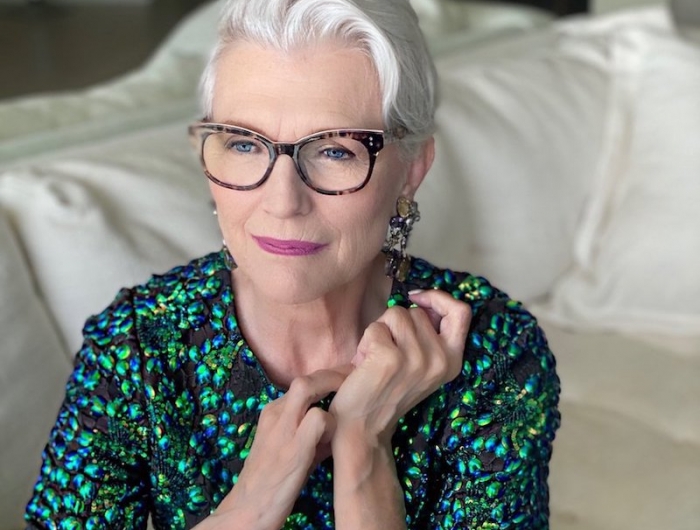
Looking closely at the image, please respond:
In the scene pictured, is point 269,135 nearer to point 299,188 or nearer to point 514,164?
point 299,188

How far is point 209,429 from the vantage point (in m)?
1.07

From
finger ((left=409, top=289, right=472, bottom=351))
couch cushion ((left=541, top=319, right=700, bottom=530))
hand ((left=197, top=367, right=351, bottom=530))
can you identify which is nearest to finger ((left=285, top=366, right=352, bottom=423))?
hand ((left=197, top=367, right=351, bottom=530))

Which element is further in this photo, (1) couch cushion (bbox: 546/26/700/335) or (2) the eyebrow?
(1) couch cushion (bbox: 546/26/700/335)

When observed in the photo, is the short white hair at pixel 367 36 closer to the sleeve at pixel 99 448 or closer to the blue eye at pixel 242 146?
the blue eye at pixel 242 146

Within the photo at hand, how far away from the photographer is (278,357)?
107 cm

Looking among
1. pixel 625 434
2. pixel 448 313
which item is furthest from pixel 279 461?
pixel 625 434

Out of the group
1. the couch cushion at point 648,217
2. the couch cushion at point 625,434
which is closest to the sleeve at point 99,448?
the couch cushion at point 625,434

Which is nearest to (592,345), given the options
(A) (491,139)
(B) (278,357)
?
(A) (491,139)

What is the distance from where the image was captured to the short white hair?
2.93 ft

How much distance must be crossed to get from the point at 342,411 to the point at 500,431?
217mm

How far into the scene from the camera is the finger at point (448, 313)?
101cm

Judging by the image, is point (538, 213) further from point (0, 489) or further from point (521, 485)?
point (0, 489)

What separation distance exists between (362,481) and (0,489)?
0.61 metres

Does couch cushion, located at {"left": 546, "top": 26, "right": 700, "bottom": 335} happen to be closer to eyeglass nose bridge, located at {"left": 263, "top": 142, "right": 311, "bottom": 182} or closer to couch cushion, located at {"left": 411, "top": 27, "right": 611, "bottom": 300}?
couch cushion, located at {"left": 411, "top": 27, "right": 611, "bottom": 300}
